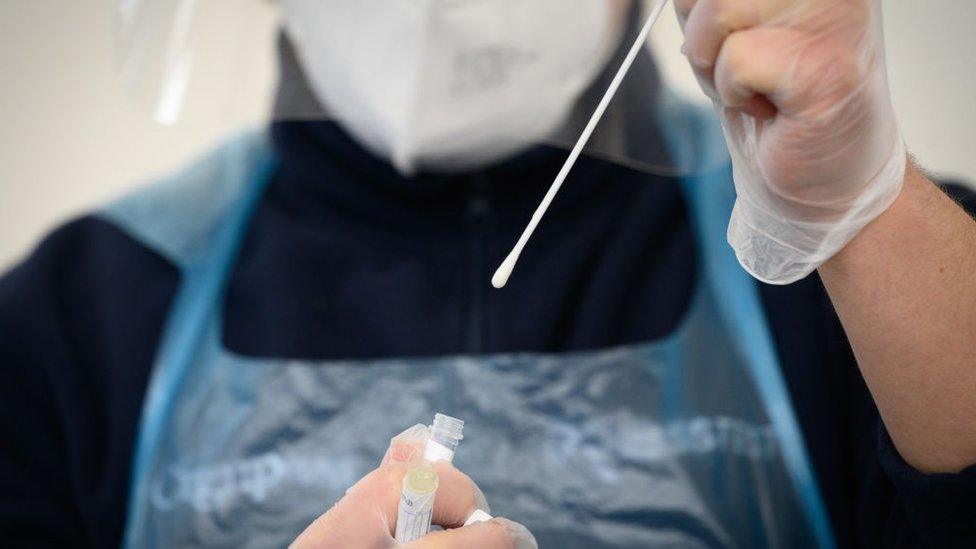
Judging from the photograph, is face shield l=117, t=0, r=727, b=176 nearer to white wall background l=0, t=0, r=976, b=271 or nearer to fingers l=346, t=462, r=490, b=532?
fingers l=346, t=462, r=490, b=532

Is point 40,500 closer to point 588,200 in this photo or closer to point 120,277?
point 120,277

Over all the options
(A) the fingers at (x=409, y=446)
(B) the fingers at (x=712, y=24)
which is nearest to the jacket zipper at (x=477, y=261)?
(A) the fingers at (x=409, y=446)

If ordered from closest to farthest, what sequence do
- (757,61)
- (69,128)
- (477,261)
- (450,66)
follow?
(757,61) < (450,66) < (477,261) < (69,128)

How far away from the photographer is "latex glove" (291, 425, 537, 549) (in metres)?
0.47

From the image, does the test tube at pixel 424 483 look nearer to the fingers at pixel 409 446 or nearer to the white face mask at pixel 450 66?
the fingers at pixel 409 446

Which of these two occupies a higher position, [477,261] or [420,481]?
[420,481]

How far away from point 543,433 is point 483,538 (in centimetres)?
28

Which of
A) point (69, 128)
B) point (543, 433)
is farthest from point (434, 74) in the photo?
point (69, 128)

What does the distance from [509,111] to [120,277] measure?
0.41m

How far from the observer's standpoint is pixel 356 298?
0.84 meters

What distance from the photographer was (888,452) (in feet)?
1.72

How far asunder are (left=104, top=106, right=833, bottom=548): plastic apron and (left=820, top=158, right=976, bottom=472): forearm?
22 centimetres

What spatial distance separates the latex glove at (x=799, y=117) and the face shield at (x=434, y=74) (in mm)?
173

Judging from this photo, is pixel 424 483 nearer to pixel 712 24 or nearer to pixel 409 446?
pixel 409 446
